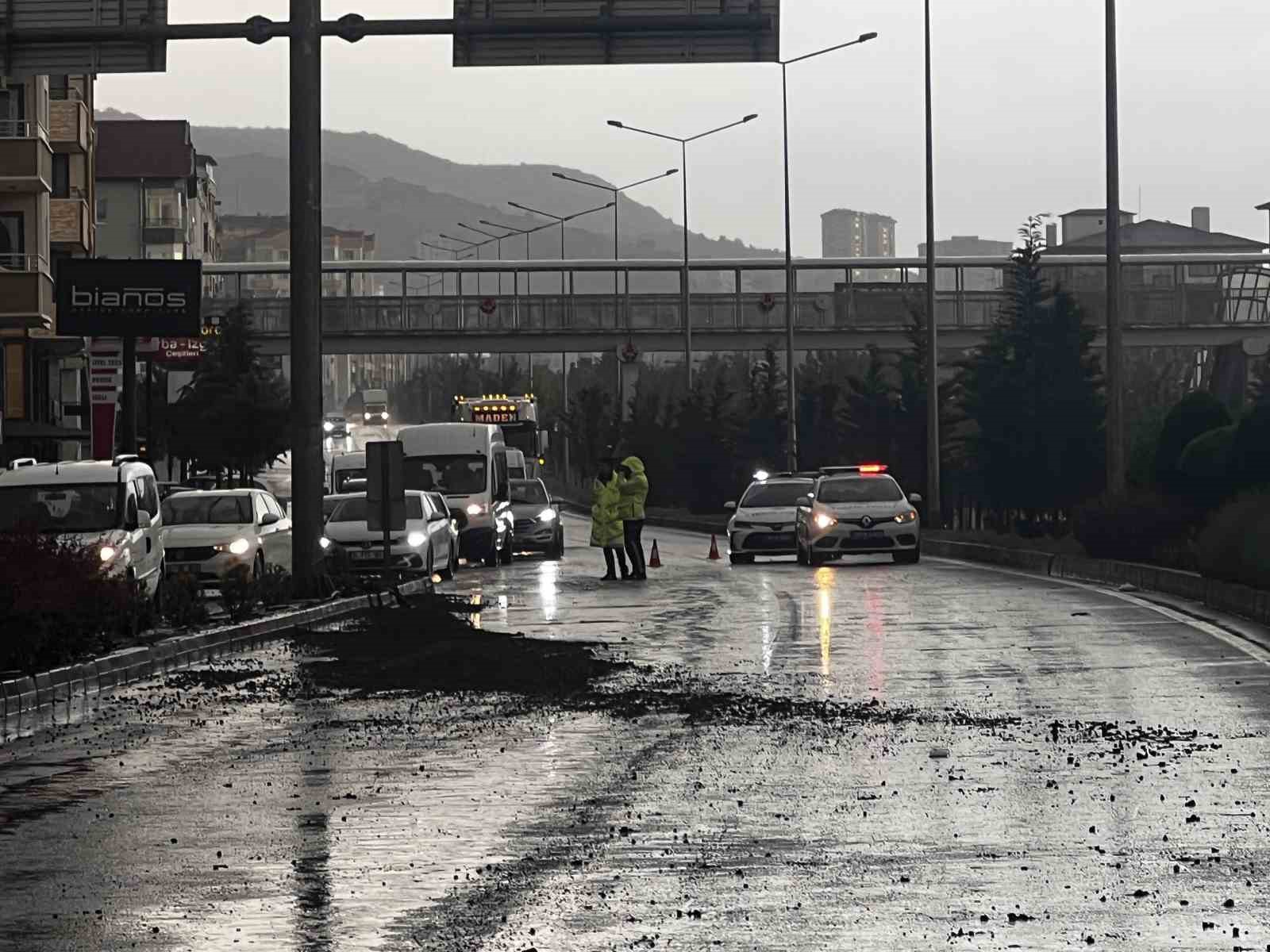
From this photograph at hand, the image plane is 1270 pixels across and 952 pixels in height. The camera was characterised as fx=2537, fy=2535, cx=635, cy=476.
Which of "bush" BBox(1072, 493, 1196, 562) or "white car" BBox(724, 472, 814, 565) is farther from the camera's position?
"white car" BBox(724, 472, 814, 565)

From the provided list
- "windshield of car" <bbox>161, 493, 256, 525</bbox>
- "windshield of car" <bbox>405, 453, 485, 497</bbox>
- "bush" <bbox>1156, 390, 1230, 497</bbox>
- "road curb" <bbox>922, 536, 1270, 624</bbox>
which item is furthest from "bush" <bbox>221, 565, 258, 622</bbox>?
"windshield of car" <bbox>405, 453, 485, 497</bbox>

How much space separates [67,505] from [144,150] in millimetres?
128775

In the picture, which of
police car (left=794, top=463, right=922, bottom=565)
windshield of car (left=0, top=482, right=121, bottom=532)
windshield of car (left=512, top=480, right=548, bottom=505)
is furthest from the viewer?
windshield of car (left=512, top=480, right=548, bottom=505)

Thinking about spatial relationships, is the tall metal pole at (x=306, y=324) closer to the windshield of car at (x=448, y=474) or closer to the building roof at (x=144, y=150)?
the windshield of car at (x=448, y=474)

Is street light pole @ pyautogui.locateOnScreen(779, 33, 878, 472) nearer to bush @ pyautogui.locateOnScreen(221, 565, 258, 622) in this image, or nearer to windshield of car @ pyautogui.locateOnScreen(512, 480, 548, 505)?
windshield of car @ pyautogui.locateOnScreen(512, 480, 548, 505)

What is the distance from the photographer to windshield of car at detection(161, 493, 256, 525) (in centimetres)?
3491

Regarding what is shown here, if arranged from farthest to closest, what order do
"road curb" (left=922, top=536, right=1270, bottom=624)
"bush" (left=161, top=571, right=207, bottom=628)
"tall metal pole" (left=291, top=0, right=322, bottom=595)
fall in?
"tall metal pole" (left=291, top=0, right=322, bottom=595)
"road curb" (left=922, top=536, right=1270, bottom=624)
"bush" (left=161, top=571, right=207, bottom=628)

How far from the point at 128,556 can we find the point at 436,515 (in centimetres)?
1319

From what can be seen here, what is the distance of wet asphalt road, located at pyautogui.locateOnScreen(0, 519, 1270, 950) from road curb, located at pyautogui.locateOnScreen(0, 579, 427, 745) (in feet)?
1.79

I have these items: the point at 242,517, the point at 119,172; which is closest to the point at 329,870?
the point at 242,517

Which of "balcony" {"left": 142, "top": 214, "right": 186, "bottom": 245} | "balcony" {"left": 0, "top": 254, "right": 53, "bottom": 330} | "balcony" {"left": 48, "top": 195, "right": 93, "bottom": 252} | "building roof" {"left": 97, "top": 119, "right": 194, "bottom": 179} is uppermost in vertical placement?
"building roof" {"left": 97, "top": 119, "right": 194, "bottom": 179}

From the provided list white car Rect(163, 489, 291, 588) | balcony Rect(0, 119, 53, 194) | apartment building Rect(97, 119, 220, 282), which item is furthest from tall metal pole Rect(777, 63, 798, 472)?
apartment building Rect(97, 119, 220, 282)

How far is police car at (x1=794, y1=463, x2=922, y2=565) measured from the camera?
41.3m

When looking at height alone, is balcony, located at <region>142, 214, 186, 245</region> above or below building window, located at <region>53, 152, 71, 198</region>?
above
